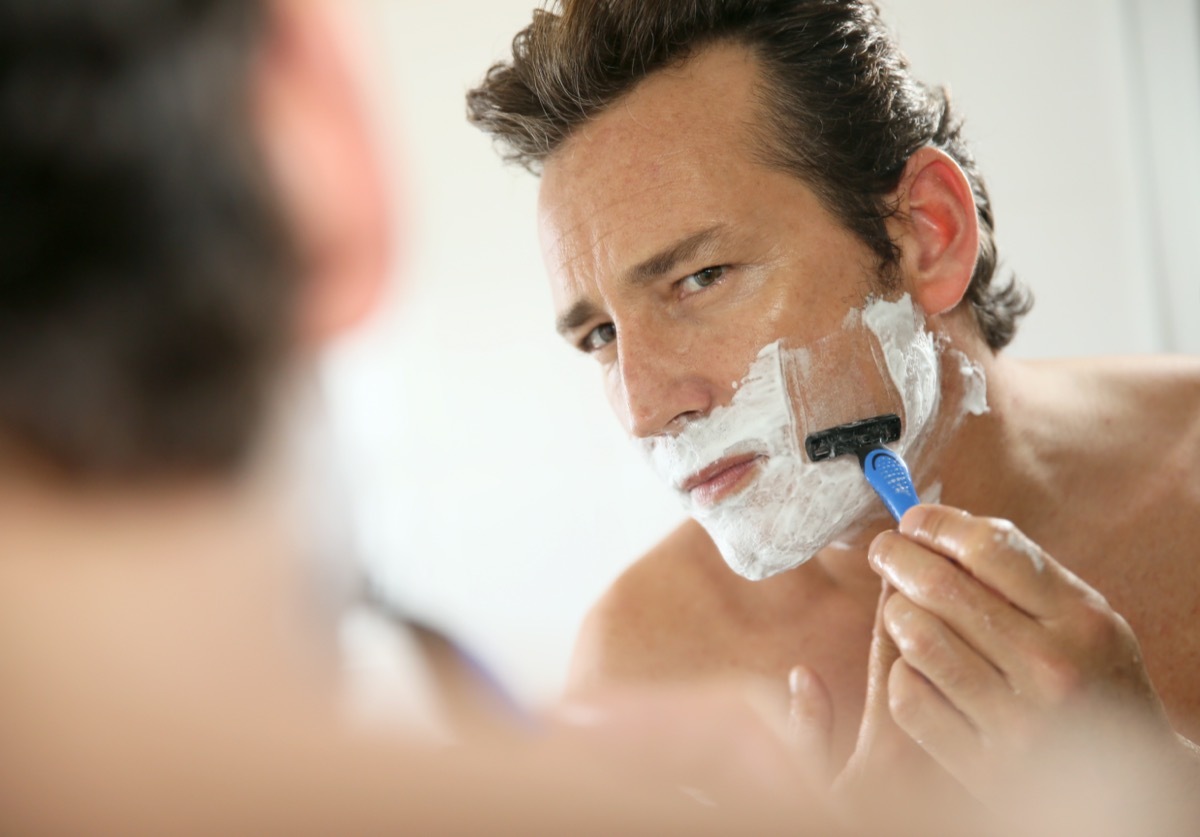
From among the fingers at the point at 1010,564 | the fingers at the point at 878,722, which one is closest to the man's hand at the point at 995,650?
the fingers at the point at 1010,564

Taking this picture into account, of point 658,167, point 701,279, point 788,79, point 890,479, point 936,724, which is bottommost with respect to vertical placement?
point 936,724

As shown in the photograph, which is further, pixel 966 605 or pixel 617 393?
pixel 617 393

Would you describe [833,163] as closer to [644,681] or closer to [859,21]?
[859,21]

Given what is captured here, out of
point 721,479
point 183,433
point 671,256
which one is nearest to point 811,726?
point 721,479

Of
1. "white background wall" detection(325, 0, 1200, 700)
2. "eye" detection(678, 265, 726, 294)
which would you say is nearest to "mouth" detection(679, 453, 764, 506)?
"eye" detection(678, 265, 726, 294)

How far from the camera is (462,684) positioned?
525 millimetres

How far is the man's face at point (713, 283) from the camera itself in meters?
0.98

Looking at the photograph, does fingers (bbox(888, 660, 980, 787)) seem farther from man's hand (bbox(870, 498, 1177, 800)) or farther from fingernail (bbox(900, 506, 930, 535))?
fingernail (bbox(900, 506, 930, 535))

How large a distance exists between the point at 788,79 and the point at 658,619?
2.13 ft

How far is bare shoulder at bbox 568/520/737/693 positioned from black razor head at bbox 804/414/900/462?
0.37 m

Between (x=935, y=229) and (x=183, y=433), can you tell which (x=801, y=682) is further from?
(x=183, y=433)

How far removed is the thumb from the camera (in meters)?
1.02

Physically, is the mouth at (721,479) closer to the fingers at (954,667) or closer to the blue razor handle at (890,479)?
the blue razor handle at (890,479)

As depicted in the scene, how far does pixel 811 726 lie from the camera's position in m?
1.05
